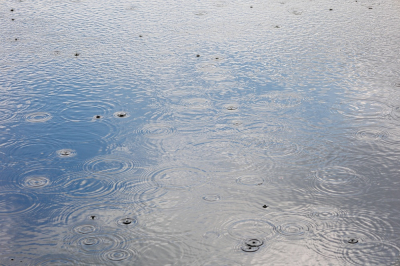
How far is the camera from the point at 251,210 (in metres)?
1.85

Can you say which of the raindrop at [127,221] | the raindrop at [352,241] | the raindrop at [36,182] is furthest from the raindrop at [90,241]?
the raindrop at [352,241]

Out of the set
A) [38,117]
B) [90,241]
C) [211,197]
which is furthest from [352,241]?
[38,117]

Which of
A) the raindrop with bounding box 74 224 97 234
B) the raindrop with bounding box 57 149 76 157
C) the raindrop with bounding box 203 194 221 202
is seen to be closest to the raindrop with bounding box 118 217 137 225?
the raindrop with bounding box 74 224 97 234

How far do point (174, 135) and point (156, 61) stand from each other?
1031mm

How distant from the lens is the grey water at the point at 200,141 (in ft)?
5.58

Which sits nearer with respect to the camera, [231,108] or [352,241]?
[352,241]

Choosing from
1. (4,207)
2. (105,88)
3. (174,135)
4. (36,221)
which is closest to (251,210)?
(174,135)

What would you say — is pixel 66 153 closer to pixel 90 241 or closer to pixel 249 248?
pixel 90 241

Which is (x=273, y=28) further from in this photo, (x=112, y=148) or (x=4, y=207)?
(x=4, y=207)

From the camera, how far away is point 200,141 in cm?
233

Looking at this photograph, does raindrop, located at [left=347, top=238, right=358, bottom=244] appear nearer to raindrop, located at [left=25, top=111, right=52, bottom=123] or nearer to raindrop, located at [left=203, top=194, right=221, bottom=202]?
raindrop, located at [left=203, top=194, right=221, bottom=202]

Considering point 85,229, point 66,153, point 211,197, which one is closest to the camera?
point 85,229

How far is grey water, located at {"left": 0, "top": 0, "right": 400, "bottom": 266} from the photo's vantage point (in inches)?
67.0

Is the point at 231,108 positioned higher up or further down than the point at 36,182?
higher up
